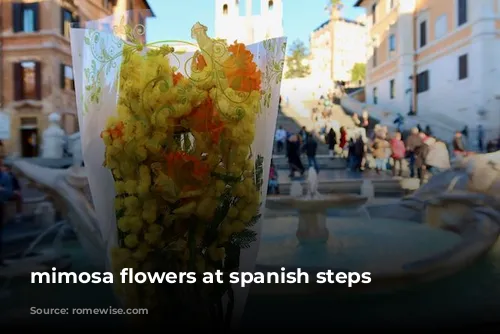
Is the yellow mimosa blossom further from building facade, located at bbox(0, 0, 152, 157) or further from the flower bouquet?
Answer: building facade, located at bbox(0, 0, 152, 157)

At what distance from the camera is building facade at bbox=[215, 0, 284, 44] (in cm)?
100

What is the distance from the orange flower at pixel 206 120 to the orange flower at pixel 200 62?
0.25 ft

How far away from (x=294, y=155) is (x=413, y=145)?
1.70 feet

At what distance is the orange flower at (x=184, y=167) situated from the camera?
86cm

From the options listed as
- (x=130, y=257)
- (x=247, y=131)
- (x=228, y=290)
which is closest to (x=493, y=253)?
(x=228, y=290)

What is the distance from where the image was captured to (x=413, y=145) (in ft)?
5.94

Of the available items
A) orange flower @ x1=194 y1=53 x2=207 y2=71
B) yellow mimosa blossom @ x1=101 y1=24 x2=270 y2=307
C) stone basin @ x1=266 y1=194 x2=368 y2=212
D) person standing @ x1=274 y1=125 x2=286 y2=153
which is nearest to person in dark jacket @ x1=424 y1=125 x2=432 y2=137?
stone basin @ x1=266 y1=194 x2=368 y2=212

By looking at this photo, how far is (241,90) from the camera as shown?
90 cm

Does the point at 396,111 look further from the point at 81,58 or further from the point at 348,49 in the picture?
the point at 81,58

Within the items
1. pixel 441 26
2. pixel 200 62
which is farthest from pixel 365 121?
Answer: pixel 200 62

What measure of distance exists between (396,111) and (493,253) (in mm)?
677

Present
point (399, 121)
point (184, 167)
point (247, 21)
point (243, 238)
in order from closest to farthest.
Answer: point (184, 167), point (243, 238), point (247, 21), point (399, 121)

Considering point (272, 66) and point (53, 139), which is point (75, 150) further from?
point (272, 66)

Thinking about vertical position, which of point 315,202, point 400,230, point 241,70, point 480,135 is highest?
point 241,70
